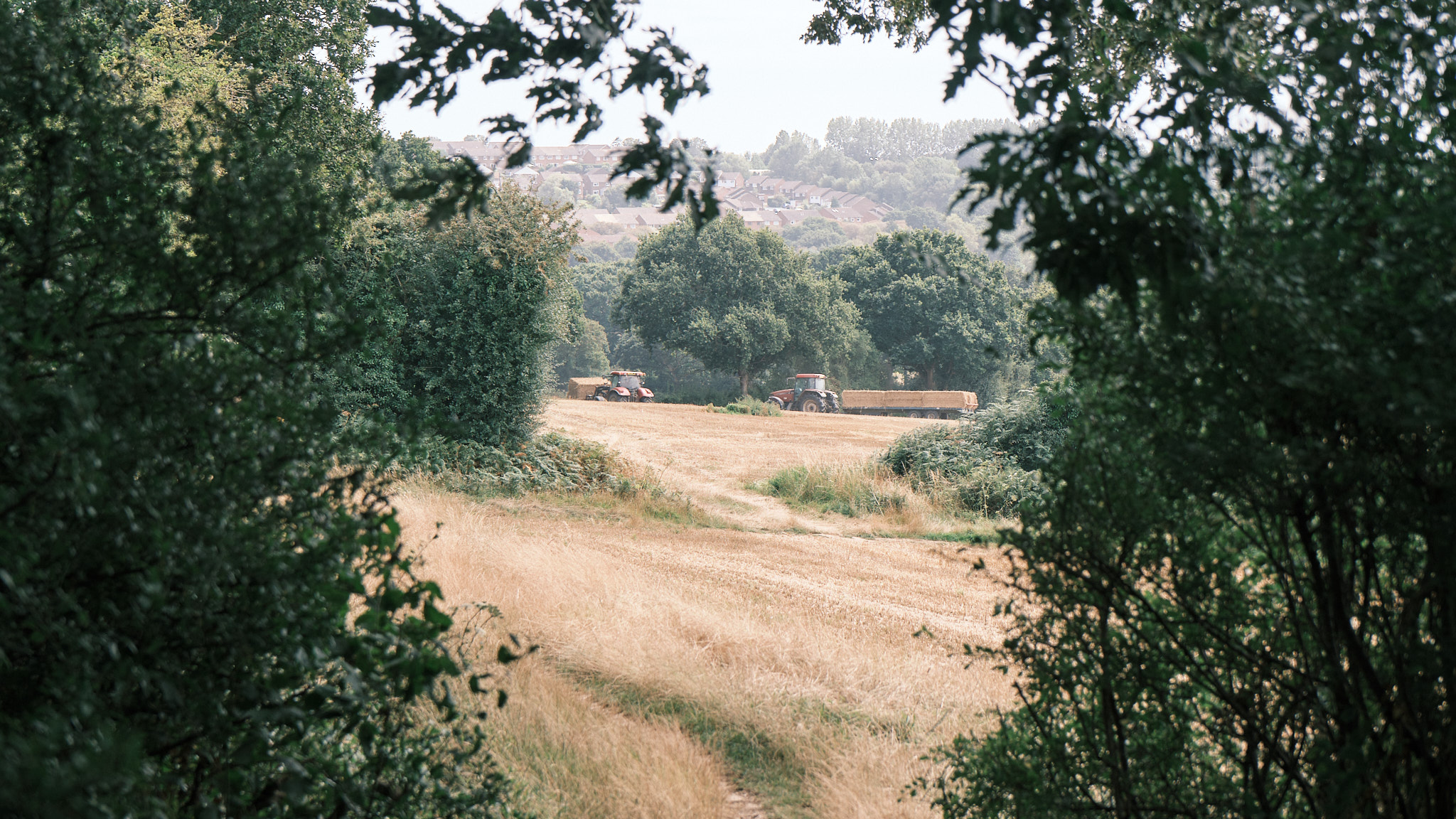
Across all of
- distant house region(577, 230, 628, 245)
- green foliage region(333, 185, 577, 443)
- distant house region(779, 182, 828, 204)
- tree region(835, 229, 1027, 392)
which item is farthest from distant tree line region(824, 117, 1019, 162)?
green foliage region(333, 185, 577, 443)

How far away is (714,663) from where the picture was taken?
19.6ft

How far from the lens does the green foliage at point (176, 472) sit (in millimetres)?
1586

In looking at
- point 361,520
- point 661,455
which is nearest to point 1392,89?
point 361,520

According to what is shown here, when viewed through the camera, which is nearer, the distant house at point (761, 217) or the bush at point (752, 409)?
the bush at point (752, 409)

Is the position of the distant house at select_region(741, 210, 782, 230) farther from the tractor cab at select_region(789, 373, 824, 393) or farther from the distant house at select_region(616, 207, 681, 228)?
the tractor cab at select_region(789, 373, 824, 393)

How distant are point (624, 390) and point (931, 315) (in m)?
18.8

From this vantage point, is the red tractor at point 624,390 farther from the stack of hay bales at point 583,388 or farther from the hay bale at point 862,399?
the hay bale at point 862,399

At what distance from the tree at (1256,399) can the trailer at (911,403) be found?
42535 mm

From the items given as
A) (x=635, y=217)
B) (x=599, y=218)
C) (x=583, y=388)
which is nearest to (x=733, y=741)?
(x=583, y=388)

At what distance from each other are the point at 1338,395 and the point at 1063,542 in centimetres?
82

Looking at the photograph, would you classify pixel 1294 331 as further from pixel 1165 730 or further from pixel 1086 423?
pixel 1165 730

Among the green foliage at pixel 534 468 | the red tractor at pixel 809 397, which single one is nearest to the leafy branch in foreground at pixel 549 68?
the green foliage at pixel 534 468

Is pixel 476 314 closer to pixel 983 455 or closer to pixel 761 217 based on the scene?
pixel 983 455

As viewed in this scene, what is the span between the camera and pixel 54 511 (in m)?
1.55
